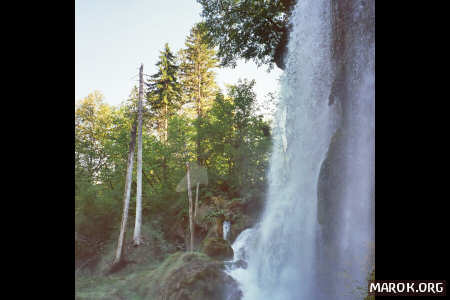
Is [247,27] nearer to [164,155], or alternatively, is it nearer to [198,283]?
[164,155]

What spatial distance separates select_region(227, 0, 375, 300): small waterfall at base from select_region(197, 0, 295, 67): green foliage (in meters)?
0.65

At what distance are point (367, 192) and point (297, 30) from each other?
5.11 m

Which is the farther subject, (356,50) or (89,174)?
(89,174)

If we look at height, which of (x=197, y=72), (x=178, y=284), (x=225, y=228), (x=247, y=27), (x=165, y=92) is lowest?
(x=178, y=284)

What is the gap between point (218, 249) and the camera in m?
7.36

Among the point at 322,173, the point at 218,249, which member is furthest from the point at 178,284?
the point at 322,173

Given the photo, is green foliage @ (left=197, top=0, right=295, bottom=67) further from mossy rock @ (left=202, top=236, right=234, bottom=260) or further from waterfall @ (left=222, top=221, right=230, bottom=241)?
mossy rock @ (left=202, top=236, right=234, bottom=260)

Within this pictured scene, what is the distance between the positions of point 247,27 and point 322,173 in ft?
18.7

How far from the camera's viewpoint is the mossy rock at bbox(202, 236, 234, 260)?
7191mm

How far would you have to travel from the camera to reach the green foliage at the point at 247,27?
7.64m
